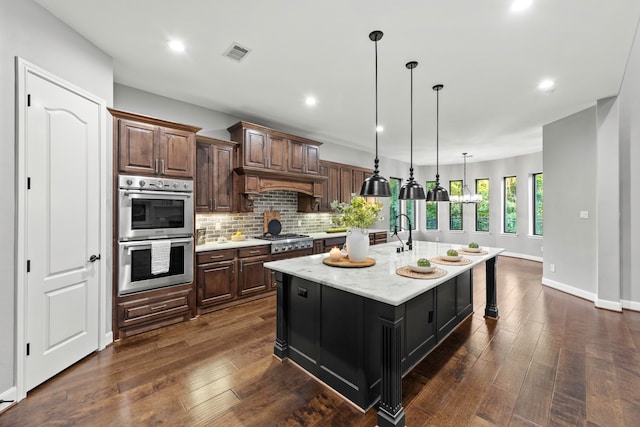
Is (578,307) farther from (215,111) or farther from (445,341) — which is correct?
(215,111)

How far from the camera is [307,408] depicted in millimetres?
1885

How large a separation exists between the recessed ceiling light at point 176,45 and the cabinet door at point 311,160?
2563 mm

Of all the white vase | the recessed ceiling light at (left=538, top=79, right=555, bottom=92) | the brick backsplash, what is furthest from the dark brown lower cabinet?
the recessed ceiling light at (left=538, top=79, right=555, bottom=92)

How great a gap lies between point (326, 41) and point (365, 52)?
0.42 m

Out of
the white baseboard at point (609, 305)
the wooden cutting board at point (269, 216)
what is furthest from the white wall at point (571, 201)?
the wooden cutting board at point (269, 216)

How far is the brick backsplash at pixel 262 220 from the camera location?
4.18 m

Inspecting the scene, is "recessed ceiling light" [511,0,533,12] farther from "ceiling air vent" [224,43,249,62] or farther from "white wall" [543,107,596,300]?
"white wall" [543,107,596,300]

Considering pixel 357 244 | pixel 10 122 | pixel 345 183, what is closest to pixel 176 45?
pixel 10 122

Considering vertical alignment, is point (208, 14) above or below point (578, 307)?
above

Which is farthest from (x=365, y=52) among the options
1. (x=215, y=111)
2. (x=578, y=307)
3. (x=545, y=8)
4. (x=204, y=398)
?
(x=578, y=307)

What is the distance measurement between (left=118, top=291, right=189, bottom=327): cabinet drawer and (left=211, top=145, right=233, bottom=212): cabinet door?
1.30 metres

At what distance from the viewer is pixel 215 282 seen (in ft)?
11.8

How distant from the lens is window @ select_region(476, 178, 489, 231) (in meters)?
8.20

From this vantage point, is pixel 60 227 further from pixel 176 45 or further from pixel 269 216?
pixel 269 216
